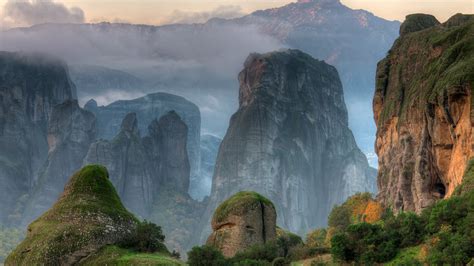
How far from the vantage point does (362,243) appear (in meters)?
55.1

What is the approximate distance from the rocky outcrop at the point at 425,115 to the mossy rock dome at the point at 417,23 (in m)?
9.81

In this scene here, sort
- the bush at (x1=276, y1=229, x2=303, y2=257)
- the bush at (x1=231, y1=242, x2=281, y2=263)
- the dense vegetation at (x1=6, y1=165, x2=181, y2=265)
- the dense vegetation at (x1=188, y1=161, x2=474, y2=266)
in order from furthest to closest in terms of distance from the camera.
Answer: the bush at (x1=276, y1=229, x2=303, y2=257) < the bush at (x1=231, y1=242, x2=281, y2=263) < the dense vegetation at (x1=6, y1=165, x2=181, y2=265) < the dense vegetation at (x1=188, y1=161, x2=474, y2=266)

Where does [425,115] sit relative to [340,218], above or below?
above

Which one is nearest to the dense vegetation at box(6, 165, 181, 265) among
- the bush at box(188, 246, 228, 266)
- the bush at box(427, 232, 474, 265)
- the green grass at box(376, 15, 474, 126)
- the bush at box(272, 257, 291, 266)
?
the bush at box(188, 246, 228, 266)

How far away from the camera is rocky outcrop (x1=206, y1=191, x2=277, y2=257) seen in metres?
63.2

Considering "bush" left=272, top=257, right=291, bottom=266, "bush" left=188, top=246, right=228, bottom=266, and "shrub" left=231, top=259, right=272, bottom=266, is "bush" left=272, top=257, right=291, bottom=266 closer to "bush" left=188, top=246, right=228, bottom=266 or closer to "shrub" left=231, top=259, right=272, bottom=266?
"shrub" left=231, top=259, right=272, bottom=266

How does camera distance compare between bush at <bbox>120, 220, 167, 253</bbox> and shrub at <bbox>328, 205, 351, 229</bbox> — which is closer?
bush at <bbox>120, 220, 167, 253</bbox>

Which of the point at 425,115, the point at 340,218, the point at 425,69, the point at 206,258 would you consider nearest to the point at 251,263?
the point at 206,258

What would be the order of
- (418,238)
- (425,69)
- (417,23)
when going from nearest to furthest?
(418,238) < (425,69) < (417,23)

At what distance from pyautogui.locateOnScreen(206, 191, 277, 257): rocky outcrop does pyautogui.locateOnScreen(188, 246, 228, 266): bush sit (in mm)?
6258

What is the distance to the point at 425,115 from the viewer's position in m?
86.6

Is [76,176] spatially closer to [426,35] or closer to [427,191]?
[427,191]

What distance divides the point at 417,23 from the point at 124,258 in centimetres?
8262

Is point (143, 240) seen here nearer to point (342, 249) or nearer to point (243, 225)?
point (243, 225)
